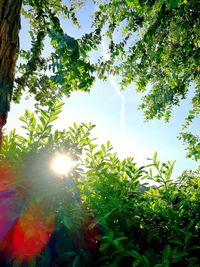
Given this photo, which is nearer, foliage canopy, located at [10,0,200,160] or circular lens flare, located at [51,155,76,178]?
circular lens flare, located at [51,155,76,178]

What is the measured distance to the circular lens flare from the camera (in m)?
1.84

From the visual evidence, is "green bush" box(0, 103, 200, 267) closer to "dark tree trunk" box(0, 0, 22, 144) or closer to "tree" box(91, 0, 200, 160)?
"dark tree trunk" box(0, 0, 22, 144)

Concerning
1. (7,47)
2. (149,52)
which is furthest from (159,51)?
(7,47)

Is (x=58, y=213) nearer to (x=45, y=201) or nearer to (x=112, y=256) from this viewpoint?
(x=45, y=201)

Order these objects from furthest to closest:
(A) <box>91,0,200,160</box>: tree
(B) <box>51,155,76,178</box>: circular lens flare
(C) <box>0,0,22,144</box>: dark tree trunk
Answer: (A) <box>91,0,200,160</box>: tree
(C) <box>0,0,22,144</box>: dark tree trunk
(B) <box>51,155,76,178</box>: circular lens flare

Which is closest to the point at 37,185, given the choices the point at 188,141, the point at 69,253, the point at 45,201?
the point at 45,201

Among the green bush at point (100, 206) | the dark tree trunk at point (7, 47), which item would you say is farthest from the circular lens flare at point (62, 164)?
the dark tree trunk at point (7, 47)

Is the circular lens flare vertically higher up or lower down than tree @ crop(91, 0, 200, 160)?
lower down

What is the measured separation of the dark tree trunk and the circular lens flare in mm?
699

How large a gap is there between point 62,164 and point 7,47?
1459 millimetres

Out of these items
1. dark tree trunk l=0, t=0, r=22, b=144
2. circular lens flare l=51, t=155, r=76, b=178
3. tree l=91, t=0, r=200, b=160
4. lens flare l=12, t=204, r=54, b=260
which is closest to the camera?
lens flare l=12, t=204, r=54, b=260

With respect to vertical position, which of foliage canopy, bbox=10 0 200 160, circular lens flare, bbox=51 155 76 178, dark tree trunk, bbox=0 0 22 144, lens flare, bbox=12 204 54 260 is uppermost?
foliage canopy, bbox=10 0 200 160

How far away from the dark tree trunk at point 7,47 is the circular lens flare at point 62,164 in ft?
2.29

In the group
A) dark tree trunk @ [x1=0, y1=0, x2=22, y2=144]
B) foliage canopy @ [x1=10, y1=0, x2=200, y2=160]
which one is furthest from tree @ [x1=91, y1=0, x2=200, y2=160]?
dark tree trunk @ [x1=0, y1=0, x2=22, y2=144]
